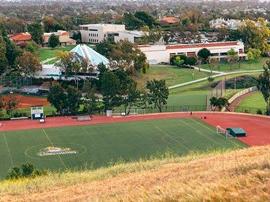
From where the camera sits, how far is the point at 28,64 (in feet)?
177

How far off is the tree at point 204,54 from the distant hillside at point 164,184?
5052 centimetres

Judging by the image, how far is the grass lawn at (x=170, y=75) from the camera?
181 ft

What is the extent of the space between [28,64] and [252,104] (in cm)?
2286

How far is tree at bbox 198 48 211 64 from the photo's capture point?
66688 mm

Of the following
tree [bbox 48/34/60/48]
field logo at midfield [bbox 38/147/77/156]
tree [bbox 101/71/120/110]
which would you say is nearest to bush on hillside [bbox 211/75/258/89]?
tree [bbox 101/71/120/110]

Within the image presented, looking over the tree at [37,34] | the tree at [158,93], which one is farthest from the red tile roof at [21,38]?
the tree at [158,93]

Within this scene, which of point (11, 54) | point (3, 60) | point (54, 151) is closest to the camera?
point (54, 151)

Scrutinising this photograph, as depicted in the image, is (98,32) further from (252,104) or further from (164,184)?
(164,184)

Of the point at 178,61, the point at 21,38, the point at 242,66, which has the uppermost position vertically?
the point at 21,38

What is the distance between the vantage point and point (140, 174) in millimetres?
14055

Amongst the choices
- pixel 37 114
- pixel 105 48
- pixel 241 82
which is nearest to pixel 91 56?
pixel 105 48

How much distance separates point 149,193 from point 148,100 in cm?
3084

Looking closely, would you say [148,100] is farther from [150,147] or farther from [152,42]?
[152,42]

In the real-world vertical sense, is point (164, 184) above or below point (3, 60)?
above
